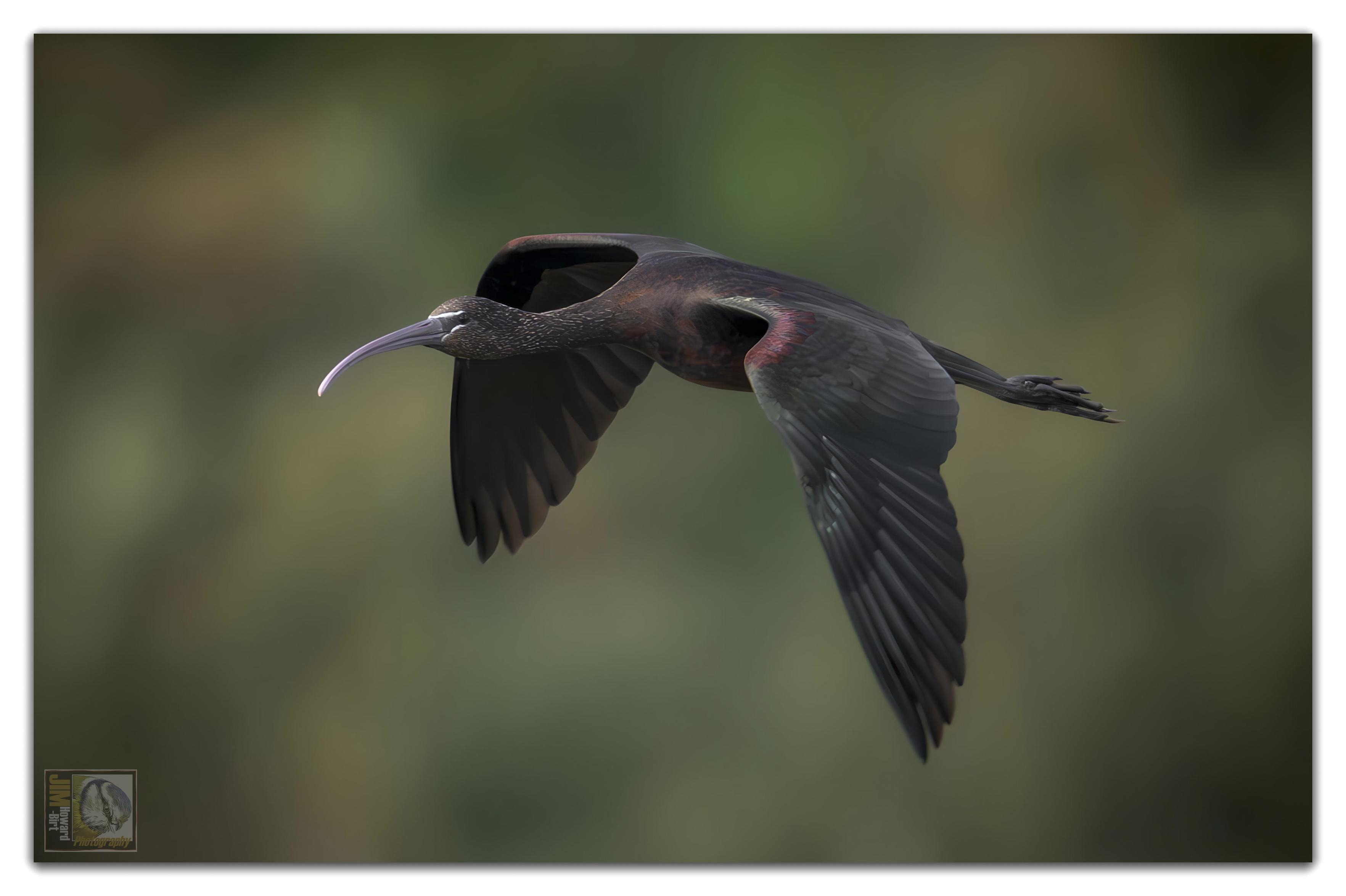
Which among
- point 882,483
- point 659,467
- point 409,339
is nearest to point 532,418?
point 409,339

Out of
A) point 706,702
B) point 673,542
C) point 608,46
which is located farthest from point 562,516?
point 608,46

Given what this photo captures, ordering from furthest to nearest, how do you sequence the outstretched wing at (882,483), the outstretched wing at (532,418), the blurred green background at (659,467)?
the blurred green background at (659,467), the outstretched wing at (532,418), the outstretched wing at (882,483)

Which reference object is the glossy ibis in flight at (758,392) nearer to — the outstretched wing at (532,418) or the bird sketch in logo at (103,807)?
the outstretched wing at (532,418)

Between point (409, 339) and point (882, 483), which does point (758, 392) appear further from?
point (409, 339)

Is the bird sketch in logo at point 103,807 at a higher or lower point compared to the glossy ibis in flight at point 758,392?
lower

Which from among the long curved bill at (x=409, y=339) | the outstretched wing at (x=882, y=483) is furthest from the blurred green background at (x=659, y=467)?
the outstretched wing at (x=882, y=483)

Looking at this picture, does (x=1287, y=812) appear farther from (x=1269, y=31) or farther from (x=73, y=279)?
(x=73, y=279)

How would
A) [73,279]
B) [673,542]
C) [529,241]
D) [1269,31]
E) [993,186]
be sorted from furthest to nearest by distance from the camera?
[673,542] → [993,186] → [73,279] → [1269,31] → [529,241]
